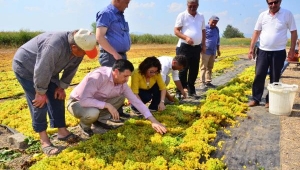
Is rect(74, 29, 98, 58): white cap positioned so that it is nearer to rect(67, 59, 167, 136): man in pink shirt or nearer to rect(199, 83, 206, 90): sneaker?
rect(67, 59, 167, 136): man in pink shirt

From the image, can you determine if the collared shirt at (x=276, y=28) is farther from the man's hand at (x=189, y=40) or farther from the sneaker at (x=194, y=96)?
the sneaker at (x=194, y=96)

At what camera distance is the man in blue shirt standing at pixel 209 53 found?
332 inches

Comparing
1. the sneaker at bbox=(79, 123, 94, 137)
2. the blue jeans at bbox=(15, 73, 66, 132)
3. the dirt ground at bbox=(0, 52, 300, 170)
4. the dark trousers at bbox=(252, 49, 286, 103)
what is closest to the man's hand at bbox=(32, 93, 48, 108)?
the blue jeans at bbox=(15, 73, 66, 132)

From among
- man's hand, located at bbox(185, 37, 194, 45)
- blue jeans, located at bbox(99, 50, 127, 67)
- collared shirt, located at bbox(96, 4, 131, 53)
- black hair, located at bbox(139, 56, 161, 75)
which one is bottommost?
black hair, located at bbox(139, 56, 161, 75)

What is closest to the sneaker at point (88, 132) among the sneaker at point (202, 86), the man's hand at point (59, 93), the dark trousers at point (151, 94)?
the man's hand at point (59, 93)

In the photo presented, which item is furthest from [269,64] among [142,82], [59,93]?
[59,93]

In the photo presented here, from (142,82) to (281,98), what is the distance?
264 centimetres

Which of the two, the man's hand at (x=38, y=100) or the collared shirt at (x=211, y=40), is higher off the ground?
the collared shirt at (x=211, y=40)

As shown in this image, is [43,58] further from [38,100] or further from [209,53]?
[209,53]

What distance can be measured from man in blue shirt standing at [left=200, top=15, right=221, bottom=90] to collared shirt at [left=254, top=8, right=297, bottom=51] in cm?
275

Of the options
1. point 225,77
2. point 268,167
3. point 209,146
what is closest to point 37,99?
point 209,146

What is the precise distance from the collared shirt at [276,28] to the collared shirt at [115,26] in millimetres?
2791

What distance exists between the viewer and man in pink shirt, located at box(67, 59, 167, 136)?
4.04 meters

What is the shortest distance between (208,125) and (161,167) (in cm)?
148
